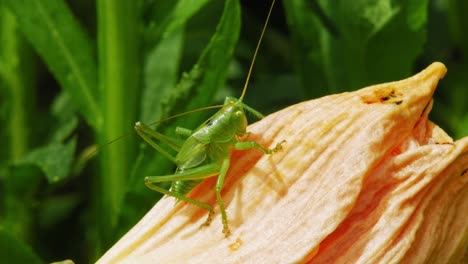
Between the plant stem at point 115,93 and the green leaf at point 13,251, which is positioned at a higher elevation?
the plant stem at point 115,93

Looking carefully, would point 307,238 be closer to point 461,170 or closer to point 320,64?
point 461,170

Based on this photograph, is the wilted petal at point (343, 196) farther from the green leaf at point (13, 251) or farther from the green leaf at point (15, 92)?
the green leaf at point (15, 92)

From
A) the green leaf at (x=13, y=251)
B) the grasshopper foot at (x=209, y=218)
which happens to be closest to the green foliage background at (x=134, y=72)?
the green leaf at (x=13, y=251)

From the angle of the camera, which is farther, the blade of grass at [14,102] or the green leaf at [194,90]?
the blade of grass at [14,102]

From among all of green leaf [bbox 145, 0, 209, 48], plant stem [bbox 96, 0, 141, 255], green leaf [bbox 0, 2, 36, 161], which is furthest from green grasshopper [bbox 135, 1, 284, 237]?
green leaf [bbox 0, 2, 36, 161]

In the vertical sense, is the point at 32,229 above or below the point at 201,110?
below

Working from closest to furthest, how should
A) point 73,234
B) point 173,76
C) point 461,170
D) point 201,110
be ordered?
point 461,170
point 201,110
point 173,76
point 73,234

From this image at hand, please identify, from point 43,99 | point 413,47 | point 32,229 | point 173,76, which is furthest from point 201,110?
point 43,99

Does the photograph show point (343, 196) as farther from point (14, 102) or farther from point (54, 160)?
point (14, 102)
